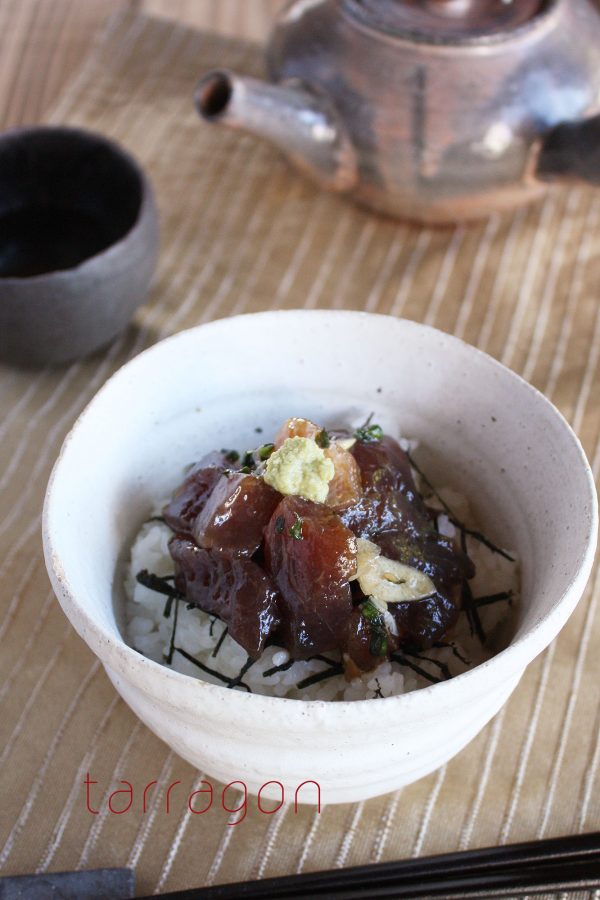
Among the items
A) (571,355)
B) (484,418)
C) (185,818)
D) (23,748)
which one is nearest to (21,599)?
(23,748)

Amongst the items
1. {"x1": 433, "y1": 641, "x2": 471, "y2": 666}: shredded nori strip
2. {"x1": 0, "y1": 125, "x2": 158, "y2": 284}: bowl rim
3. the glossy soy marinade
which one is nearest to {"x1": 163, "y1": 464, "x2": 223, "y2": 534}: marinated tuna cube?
the glossy soy marinade

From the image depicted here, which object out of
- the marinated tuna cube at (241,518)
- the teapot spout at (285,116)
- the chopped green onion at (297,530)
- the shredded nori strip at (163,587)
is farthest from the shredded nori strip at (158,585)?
the teapot spout at (285,116)

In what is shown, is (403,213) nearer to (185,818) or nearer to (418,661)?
(418,661)

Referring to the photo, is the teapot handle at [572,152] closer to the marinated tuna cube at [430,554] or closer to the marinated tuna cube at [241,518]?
the marinated tuna cube at [430,554]

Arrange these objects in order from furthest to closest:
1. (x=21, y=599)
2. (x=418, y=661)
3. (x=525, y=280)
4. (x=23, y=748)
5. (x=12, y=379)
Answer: (x=525, y=280)
(x=12, y=379)
(x=21, y=599)
(x=23, y=748)
(x=418, y=661)

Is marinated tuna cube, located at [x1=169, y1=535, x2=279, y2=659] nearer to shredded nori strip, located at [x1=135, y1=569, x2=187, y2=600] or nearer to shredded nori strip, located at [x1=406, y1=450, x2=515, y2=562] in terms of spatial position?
shredded nori strip, located at [x1=135, y1=569, x2=187, y2=600]

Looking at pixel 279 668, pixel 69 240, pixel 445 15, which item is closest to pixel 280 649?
pixel 279 668
